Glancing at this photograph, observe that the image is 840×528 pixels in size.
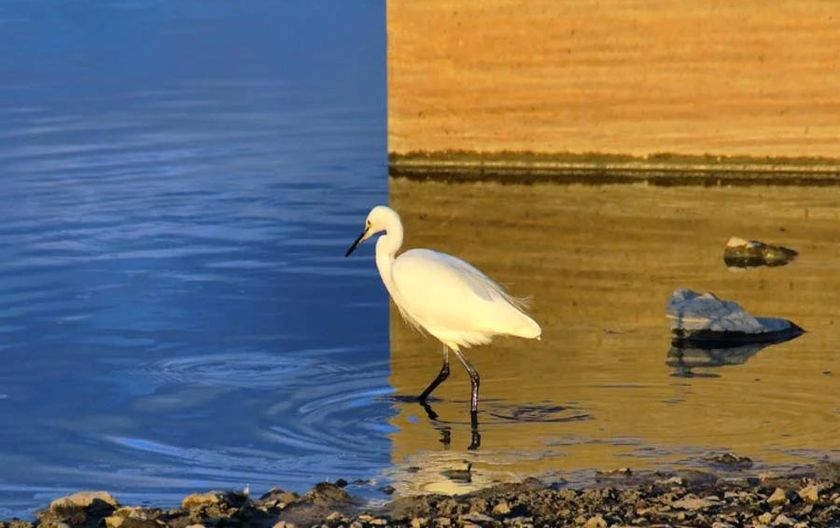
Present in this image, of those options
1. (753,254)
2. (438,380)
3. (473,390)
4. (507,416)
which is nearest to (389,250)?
(438,380)

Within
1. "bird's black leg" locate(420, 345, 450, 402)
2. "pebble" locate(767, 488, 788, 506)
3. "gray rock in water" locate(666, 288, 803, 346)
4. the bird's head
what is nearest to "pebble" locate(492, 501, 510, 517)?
"pebble" locate(767, 488, 788, 506)

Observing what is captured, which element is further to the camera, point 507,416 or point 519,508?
point 507,416

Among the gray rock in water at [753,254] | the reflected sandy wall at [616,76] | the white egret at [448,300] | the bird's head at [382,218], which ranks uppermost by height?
the reflected sandy wall at [616,76]

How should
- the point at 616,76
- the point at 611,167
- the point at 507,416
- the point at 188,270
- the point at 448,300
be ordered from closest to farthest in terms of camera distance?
the point at 507,416
the point at 448,300
the point at 188,270
the point at 616,76
the point at 611,167

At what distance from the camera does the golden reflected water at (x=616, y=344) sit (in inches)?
399

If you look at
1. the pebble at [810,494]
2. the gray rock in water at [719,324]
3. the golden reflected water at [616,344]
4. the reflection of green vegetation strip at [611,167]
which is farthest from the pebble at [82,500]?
the reflection of green vegetation strip at [611,167]

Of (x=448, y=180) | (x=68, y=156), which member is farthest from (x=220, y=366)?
(x=68, y=156)

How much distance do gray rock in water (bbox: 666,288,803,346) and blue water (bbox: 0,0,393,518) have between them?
1.97 metres

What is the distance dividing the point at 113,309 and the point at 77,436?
3276mm

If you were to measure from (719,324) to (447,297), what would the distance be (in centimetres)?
231

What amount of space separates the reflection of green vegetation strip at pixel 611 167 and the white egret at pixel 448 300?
7.01m

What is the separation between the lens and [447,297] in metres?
11.2

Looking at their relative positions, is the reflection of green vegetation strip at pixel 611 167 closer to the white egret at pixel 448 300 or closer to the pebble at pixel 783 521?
the white egret at pixel 448 300

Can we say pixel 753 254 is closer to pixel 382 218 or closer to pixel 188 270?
pixel 188 270
